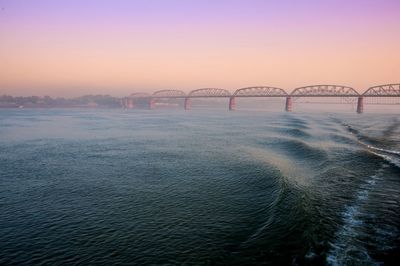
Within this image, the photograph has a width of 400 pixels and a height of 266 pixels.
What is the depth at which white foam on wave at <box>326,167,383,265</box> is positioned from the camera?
444 inches

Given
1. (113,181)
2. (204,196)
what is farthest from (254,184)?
(113,181)

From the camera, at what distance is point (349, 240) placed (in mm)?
12719

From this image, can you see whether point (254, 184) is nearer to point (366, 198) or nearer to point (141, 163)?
point (366, 198)

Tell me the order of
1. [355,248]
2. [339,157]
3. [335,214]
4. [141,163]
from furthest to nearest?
1. [339,157]
2. [141,163]
3. [335,214]
4. [355,248]

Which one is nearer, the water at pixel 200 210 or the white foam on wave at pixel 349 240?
the white foam on wave at pixel 349 240

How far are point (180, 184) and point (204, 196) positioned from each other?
3260 millimetres

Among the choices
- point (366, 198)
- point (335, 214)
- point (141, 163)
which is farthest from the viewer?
point (141, 163)

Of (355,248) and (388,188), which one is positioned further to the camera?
(388,188)

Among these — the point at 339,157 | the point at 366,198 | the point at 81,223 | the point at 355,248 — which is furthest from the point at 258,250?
the point at 339,157

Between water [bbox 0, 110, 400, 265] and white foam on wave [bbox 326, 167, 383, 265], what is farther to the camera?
water [bbox 0, 110, 400, 265]

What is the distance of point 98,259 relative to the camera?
37.1 ft

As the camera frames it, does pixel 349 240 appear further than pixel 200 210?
No

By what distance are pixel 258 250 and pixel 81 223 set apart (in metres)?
8.95

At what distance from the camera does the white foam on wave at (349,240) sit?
1127 centimetres
